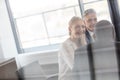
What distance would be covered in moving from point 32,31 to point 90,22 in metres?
0.43

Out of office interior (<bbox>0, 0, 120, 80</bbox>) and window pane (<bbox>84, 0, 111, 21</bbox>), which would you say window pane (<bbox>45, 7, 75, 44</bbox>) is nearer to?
office interior (<bbox>0, 0, 120, 80</bbox>)

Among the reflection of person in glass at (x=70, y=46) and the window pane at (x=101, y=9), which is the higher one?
the window pane at (x=101, y=9)

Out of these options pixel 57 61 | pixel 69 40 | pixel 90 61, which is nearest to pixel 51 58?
pixel 57 61

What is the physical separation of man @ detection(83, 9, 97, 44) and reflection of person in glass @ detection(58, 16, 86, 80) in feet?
0.08

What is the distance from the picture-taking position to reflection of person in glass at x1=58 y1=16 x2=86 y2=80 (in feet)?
2.90

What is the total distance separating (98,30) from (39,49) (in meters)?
0.46

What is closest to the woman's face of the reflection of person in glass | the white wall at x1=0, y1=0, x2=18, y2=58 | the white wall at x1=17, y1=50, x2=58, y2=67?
A: the reflection of person in glass

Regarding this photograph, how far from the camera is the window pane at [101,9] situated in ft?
2.74

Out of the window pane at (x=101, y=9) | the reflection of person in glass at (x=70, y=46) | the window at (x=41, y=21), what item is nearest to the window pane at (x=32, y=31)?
the window at (x=41, y=21)

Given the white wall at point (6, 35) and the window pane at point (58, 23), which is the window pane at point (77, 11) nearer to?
the window pane at point (58, 23)

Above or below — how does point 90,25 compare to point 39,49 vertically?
above

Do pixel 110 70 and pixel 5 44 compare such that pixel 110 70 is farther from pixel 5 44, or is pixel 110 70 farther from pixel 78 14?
pixel 5 44

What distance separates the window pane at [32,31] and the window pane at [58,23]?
51 mm

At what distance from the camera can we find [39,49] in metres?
1.12
